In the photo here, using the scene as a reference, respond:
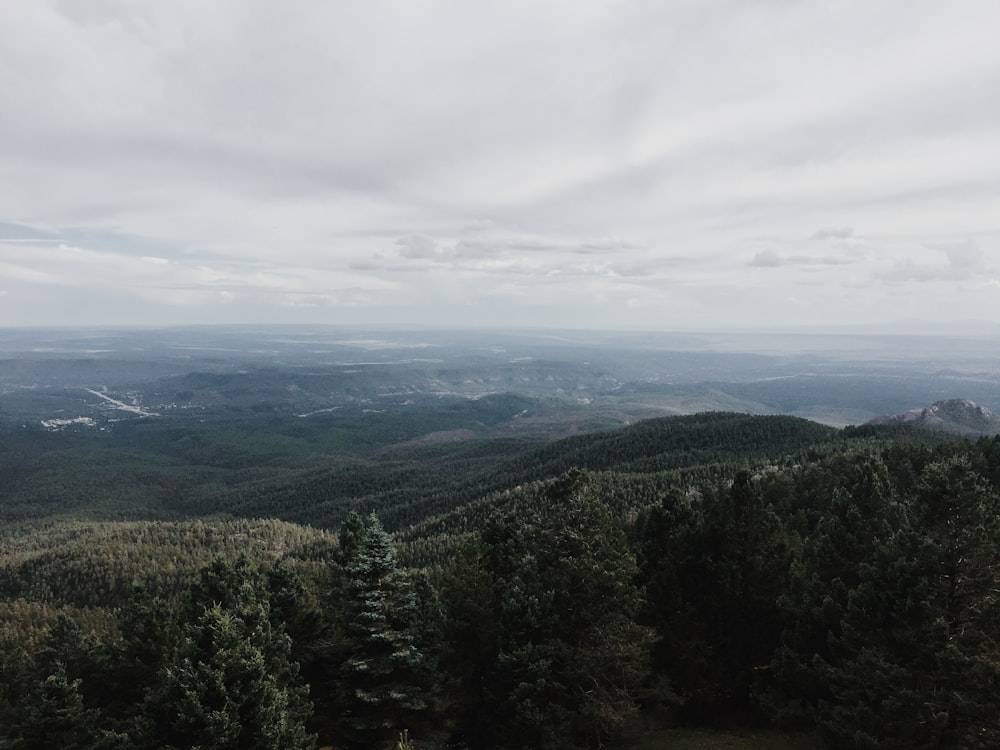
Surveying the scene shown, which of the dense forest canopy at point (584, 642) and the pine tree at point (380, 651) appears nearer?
the dense forest canopy at point (584, 642)

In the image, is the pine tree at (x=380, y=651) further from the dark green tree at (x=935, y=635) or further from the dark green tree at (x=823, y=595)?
the dark green tree at (x=935, y=635)

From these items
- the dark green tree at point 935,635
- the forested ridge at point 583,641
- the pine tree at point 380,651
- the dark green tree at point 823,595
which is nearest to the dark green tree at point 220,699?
the forested ridge at point 583,641

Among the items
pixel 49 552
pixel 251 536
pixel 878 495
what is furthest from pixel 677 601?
pixel 49 552

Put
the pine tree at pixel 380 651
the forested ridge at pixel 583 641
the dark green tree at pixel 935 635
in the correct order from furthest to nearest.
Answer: the pine tree at pixel 380 651, the forested ridge at pixel 583 641, the dark green tree at pixel 935 635

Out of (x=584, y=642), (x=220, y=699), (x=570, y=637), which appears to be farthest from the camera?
(x=570, y=637)

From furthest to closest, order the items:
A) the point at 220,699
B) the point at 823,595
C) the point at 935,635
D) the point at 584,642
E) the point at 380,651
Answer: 1. the point at 823,595
2. the point at 584,642
3. the point at 380,651
4. the point at 935,635
5. the point at 220,699

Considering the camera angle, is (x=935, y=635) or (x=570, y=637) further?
(x=570, y=637)

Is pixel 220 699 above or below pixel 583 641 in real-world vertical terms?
above

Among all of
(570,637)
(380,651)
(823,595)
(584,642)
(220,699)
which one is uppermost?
(823,595)

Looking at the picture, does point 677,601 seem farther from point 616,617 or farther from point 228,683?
point 228,683

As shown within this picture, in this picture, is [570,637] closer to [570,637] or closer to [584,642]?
[570,637]

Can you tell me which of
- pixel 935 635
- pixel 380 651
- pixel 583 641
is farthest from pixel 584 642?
pixel 935 635

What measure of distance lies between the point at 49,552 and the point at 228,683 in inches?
7454

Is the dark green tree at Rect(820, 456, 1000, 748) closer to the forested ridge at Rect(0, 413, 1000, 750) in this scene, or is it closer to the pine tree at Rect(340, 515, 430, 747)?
the forested ridge at Rect(0, 413, 1000, 750)
